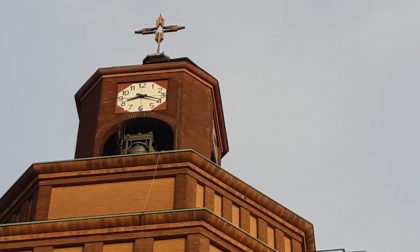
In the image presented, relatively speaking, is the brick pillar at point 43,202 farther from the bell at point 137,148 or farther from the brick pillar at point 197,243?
the brick pillar at point 197,243

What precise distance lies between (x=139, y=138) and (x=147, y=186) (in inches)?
127

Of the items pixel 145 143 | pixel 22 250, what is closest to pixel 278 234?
pixel 145 143

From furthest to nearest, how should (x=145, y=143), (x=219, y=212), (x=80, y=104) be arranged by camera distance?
(x=80, y=104), (x=145, y=143), (x=219, y=212)

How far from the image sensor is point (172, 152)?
38312 millimetres

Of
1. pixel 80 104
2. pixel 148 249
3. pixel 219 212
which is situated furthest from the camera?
pixel 80 104

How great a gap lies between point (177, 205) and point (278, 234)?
3864 mm

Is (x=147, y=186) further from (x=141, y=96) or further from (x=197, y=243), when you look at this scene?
(x=141, y=96)

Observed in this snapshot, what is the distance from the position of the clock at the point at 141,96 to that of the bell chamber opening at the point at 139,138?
48cm

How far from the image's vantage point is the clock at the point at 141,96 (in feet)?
137

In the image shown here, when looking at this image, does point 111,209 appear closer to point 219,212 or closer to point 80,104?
point 219,212

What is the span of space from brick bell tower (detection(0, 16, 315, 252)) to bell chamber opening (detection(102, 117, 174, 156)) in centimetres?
3

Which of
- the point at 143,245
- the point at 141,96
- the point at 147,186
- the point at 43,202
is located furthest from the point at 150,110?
the point at 143,245

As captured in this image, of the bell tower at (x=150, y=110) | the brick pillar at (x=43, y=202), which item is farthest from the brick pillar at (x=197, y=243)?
the bell tower at (x=150, y=110)

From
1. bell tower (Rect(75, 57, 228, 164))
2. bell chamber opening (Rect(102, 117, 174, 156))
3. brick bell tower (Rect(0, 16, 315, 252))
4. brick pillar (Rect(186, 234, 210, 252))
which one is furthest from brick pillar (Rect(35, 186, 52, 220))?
brick pillar (Rect(186, 234, 210, 252))
